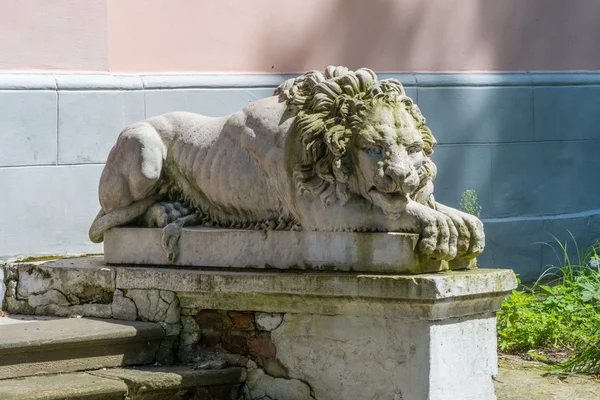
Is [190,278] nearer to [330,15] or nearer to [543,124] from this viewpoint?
[330,15]

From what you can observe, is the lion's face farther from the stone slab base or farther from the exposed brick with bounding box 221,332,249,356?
the exposed brick with bounding box 221,332,249,356

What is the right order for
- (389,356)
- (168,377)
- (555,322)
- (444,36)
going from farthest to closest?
1. (444,36)
2. (555,322)
3. (168,377)
4. (389,356)

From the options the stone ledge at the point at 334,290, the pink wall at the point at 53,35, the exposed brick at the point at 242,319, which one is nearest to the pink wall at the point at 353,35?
the pink wall at the point at 53,35

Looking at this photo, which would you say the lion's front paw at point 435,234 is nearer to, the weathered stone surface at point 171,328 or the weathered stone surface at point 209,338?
the weathered stone surface at point 209,338

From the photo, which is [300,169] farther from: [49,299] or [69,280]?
[49,299]

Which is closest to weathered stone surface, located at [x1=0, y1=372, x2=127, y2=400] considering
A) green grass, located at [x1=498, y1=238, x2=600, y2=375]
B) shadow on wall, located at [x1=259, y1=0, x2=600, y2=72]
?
green grass, located at [x1=498, y1=238, x2=600, y2=375]

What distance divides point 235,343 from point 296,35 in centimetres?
286

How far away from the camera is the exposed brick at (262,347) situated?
4.95m

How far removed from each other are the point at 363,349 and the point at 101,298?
150 cm

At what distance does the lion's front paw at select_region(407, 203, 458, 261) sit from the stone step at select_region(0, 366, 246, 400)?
1.06 meters

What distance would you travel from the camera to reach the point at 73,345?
191 inches

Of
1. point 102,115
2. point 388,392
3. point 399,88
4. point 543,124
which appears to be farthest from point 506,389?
point 543,124

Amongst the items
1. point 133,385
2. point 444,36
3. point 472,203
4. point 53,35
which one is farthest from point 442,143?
point 133,385

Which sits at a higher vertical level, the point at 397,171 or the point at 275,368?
the point at 397,171
